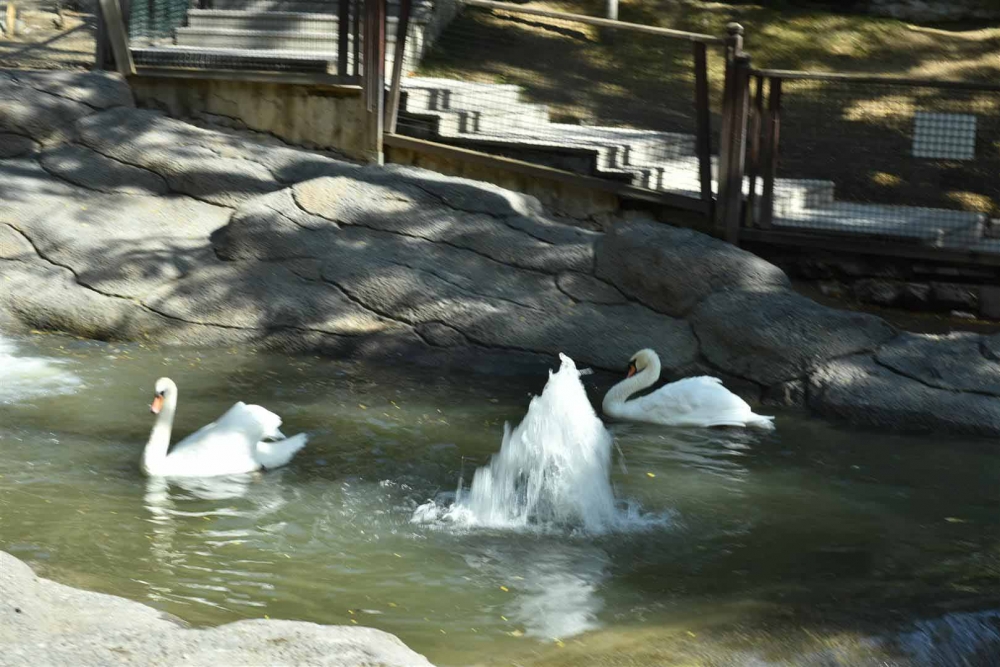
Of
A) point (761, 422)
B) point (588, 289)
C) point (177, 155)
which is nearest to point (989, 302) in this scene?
point (588, 289)

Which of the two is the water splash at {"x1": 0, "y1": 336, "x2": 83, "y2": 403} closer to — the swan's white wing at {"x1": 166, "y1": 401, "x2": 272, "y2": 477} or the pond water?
the pond water

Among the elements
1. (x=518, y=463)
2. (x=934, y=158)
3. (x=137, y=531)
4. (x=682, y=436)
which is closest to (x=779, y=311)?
(x=682, y=436)

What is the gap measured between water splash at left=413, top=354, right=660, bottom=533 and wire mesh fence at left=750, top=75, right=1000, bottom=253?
4.40 m

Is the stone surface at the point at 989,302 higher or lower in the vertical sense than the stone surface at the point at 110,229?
lower

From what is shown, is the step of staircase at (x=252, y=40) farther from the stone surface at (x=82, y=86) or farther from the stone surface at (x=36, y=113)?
the stone surface at (x=36, y=113)

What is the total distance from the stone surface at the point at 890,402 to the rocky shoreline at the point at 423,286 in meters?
0.01

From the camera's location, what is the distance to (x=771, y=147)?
34.2 ft

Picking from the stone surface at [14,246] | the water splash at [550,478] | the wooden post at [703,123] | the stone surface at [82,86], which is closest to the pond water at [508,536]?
the water splash at [550,478]

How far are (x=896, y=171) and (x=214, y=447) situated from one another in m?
6.54

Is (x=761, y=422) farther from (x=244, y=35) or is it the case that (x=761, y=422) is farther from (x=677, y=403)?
(x=244, y=35)

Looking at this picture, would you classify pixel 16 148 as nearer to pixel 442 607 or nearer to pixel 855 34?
pixel 442 607

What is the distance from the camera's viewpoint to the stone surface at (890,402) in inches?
319

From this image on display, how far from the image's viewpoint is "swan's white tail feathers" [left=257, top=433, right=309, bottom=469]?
6977mm

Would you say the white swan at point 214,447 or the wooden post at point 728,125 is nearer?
the white swan at point 214,447
